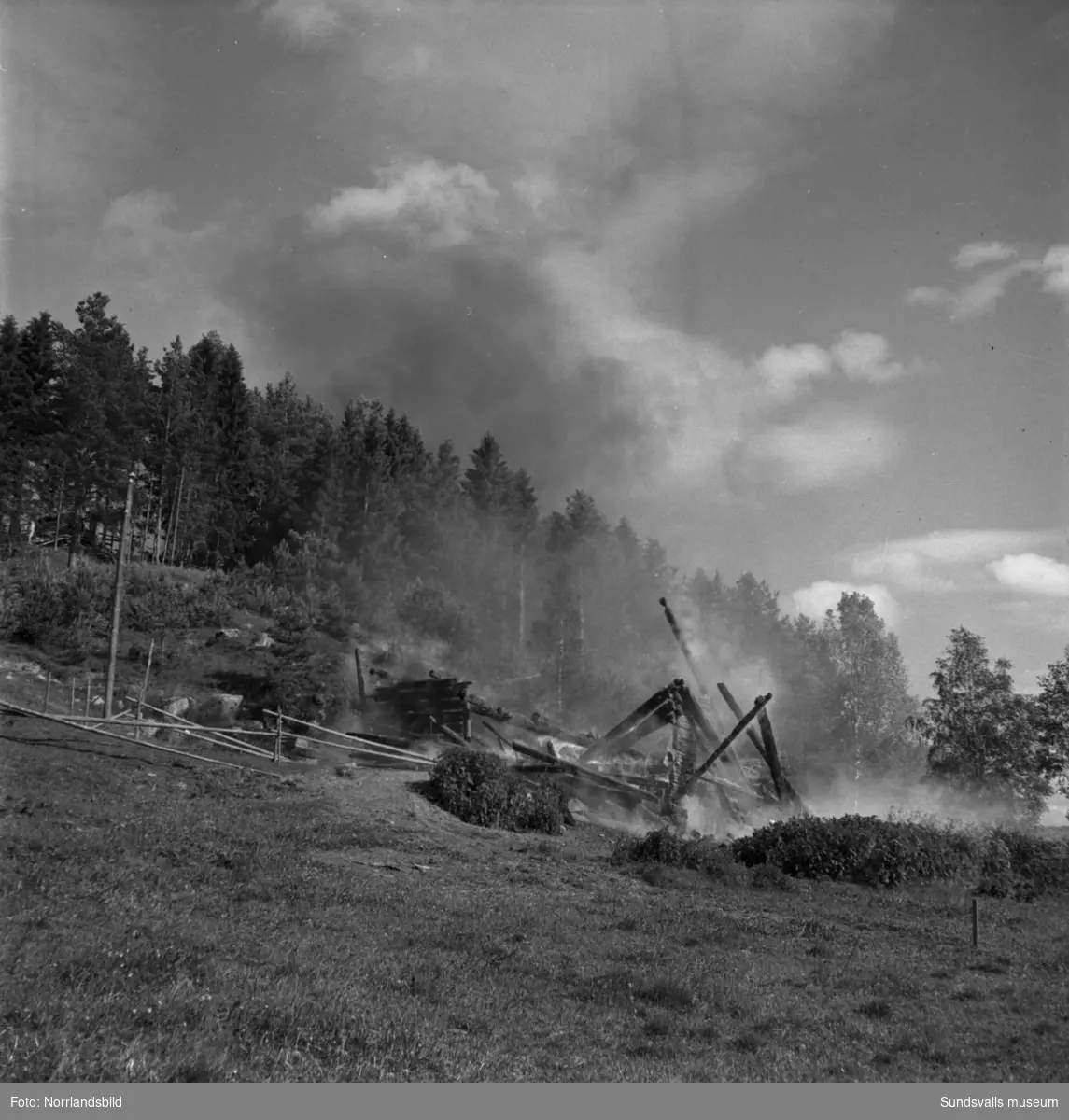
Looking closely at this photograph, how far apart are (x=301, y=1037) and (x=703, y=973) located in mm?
6882

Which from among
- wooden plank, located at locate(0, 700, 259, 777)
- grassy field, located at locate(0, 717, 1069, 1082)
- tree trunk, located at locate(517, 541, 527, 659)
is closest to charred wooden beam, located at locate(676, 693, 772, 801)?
grassy field, located at locate(0, 717, 1069, 1082)

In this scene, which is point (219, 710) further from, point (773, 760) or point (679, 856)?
point (679, 856)

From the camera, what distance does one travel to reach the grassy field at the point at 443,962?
823cm

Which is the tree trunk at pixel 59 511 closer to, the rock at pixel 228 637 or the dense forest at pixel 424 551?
the dense forest at pixel 424 551

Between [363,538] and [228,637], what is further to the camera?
[363,538]

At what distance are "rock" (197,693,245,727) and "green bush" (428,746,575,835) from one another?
17.8m

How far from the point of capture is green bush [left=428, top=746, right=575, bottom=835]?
28391 millimetres

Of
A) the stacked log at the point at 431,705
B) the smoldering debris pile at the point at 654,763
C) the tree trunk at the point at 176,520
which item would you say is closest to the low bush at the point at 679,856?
the smoldering debris pile at the point at 654,763

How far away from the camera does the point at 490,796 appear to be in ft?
93.8

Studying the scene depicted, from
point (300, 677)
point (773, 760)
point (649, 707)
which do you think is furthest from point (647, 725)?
point (300, 677)

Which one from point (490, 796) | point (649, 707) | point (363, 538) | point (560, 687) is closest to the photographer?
point (490, 796)

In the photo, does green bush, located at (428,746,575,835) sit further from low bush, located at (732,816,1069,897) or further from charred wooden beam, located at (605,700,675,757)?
charred wooden beam, located at (605,700,675,757)

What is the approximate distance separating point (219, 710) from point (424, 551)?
39.9 m

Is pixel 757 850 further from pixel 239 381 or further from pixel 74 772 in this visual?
pixel 239 381
